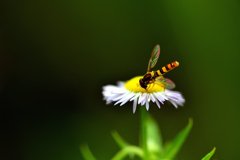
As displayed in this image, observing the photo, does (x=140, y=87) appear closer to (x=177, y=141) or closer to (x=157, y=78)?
(x=157, y=78)

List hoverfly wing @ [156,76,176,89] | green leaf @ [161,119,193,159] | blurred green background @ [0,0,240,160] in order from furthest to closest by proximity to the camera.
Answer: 1. blurred green background @ [0,0,240,160]
2. hoverfly wing @ [156,76,176,89]
3. green leaf @ [161,119,193,159]

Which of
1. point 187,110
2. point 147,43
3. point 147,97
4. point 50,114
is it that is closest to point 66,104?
point 50,114

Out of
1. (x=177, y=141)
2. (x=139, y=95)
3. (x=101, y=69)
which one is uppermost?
(x=101, y=69)

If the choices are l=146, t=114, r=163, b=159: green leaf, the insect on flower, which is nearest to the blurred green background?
l=146, t=114, r=163, b=159: green leaf

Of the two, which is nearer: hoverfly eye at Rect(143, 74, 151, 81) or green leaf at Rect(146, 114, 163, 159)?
hoverfly eye at Rect(143, 74, 151, 81)

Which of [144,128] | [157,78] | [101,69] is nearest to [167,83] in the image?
[157,78]

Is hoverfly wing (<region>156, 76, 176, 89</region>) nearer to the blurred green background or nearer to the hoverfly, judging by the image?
the hoverfly

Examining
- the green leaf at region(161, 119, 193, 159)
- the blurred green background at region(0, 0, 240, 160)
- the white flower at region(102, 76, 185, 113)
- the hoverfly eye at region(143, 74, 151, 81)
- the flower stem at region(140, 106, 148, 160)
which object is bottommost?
the green leaf at region(161, 119, 193, 159)

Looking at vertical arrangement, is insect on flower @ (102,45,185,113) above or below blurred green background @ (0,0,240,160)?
below

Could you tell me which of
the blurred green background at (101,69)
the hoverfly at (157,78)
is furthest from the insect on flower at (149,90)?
the blurred green background at (101,69)
